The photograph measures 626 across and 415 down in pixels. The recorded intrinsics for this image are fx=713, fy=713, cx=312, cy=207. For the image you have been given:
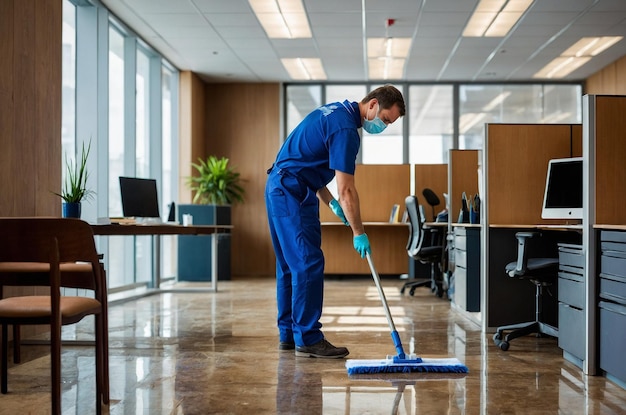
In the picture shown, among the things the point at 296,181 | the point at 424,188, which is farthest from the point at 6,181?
the point at 424,188

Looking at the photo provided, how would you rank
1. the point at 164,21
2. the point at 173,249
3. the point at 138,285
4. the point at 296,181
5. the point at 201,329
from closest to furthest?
1. the point at 296,181
2. the point at 201,329
3. the point at 164,21
4. the point at 138,285
5. the point at 173,249

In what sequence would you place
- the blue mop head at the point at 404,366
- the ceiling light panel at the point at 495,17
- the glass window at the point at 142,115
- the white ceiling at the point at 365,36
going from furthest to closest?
the glass window at the point at 142,115 < the white ceiling at the point at 365,36 < the ceiling light panel at the point at 495,17 < the blue mop head at the point at 404,366

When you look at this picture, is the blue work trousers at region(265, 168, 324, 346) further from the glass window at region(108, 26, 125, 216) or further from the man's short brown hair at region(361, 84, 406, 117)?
the glass window at region(108, 26, 125, 216)

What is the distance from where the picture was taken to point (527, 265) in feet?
13.6

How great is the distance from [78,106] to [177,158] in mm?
3204

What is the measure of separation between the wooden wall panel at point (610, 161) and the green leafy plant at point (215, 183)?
6.72 metres

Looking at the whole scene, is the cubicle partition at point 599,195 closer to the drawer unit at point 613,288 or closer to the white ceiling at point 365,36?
the drawer unit at point 613,288

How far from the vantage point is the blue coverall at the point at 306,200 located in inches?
146

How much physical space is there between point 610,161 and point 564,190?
1.00 m

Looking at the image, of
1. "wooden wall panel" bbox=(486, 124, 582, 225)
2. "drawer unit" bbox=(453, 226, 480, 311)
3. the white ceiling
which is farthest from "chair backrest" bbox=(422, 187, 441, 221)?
"wooden wall panel" bbox=(486, 124, 582, 225)

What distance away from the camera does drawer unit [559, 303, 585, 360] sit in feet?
11.6

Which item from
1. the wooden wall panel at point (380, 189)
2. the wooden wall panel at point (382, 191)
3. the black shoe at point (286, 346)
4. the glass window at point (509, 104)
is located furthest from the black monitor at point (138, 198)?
the glass window at point (509, 104)

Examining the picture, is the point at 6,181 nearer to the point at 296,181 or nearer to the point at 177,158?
the point at 296,181

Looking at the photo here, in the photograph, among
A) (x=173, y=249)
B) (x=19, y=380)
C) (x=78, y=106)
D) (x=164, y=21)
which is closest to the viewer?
(x=19, y=380)
